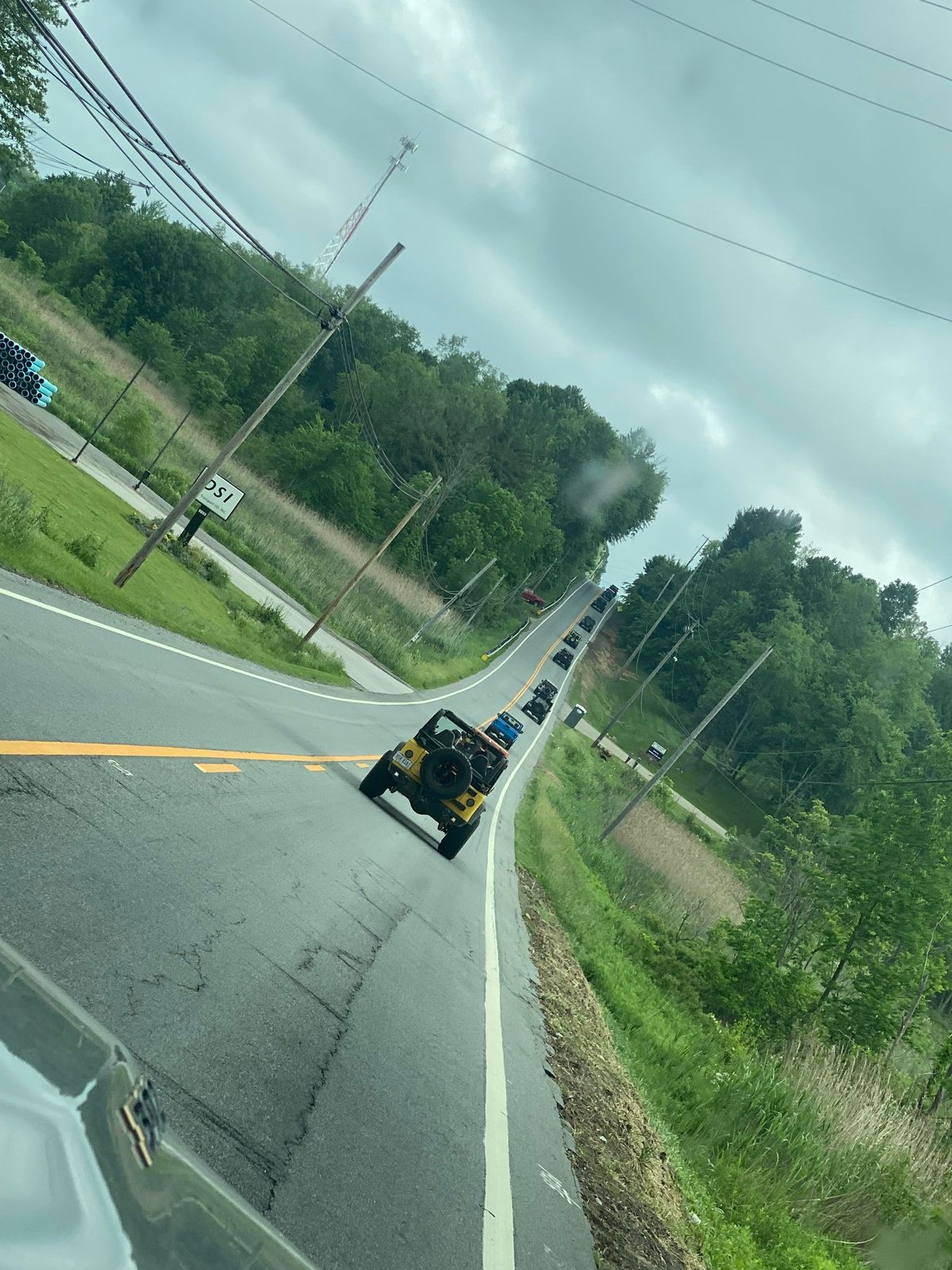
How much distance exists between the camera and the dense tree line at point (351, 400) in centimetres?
8219

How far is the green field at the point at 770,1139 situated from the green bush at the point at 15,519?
10889 millimetres

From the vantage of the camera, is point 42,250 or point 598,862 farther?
point 42,250

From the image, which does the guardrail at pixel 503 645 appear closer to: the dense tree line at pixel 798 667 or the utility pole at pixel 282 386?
the dense tree line at pixel 798 667

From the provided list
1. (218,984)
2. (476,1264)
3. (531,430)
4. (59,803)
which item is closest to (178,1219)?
(476,1264)

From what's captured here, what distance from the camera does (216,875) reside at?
8.13 m

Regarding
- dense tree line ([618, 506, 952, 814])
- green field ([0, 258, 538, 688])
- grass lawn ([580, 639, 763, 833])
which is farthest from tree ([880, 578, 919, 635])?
green field ([0, 258, 538, 688])

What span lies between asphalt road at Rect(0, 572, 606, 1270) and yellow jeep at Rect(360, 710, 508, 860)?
280 centimetres

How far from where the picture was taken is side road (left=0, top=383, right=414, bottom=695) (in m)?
34.6

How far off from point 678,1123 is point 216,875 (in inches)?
238

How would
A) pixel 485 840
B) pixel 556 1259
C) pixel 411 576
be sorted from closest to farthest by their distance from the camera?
pixel 556 1259 → pixel 485 840 → pixel 411 576

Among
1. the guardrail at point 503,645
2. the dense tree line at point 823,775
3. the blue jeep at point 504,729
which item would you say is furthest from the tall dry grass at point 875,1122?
the guardrail at point 503,645

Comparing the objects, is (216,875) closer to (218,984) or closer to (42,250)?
(218,984)

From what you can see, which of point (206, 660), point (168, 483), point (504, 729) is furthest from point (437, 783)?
point (168, 483)

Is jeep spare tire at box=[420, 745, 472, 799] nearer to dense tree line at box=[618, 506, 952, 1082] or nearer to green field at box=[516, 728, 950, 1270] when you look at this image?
green field at box=[516, 728, 950, 1270]
